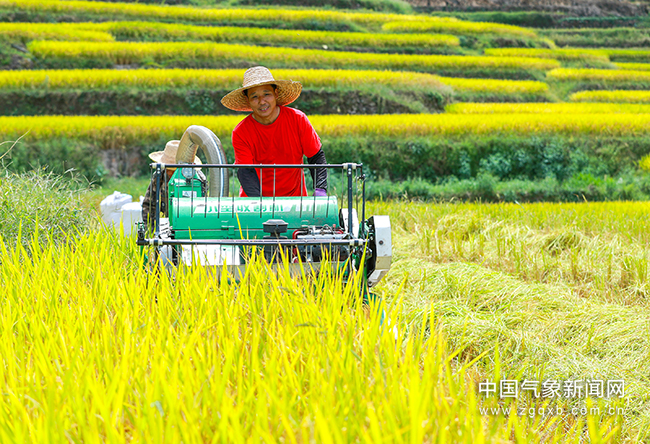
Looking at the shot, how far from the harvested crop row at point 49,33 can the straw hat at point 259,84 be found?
530 inches

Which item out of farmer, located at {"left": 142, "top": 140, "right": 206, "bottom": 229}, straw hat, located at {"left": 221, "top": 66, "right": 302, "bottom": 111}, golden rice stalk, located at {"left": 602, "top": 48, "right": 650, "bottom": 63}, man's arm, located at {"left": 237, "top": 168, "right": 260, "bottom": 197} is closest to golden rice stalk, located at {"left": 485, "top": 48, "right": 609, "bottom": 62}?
golden rice stalk, located at {"left": 602, "top": 48, "right": 650, "bottom": 63}

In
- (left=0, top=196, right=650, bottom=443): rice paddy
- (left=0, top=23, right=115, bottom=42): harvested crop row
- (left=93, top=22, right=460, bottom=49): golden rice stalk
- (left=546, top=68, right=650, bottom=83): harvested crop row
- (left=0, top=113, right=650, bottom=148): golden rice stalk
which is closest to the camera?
(left=0, top=196, right=650, bottom=443): rice paddy

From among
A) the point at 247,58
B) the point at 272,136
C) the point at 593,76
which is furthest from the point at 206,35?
the point at 272,136

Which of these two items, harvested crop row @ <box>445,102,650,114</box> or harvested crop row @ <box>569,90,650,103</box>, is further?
harvested crop row @ <box>569,90,650,103</box>

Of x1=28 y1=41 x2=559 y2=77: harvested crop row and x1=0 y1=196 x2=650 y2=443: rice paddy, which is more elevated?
x1=28 y1=41 x2=559 y2=77: harvested crop row

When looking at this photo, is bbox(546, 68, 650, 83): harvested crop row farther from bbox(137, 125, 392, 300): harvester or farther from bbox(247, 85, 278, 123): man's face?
bbox(137, 125, 392, 300): harvester

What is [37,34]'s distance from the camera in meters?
14.8

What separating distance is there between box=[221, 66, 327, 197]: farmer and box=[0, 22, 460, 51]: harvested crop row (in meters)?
13.7

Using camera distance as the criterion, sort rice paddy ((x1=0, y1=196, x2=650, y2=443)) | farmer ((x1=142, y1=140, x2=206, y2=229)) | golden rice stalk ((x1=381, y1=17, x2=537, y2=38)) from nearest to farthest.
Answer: rice paddy ((x1=0, y1=196, x2=650, y2=443)) → farmer ((x1=142, y1=140, x2=206, y2=229)) → golden rice stalk ((x1=381, y1=17, x2=537, y2=38))

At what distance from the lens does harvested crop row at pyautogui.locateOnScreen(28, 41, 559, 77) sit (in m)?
13.8

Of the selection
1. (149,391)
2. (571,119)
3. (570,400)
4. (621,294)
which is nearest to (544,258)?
(621,294)

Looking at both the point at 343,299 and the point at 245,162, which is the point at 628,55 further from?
the point at 343,299

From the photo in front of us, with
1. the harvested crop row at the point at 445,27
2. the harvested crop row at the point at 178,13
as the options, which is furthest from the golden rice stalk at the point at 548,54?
the harvested crop row at the point at 178,13

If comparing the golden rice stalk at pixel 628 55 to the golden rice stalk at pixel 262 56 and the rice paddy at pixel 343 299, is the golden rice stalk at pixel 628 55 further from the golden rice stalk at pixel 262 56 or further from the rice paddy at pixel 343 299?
the rice paddy at pixel 343 299
